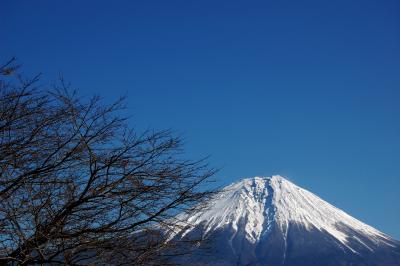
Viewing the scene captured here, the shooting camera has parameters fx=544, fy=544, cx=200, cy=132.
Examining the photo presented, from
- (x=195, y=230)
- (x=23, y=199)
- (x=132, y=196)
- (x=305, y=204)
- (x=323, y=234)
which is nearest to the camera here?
(x=23, y=199)

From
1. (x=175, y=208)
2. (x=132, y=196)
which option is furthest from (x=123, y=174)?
(x=175, y=208)

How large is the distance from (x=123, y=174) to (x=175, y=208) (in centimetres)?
64

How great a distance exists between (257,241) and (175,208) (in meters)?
116

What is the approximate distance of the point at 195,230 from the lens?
6.27 metres

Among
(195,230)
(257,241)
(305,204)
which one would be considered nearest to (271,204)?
(305,204)

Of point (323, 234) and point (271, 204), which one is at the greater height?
point (271, 204)

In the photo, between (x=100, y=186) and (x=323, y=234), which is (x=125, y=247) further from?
(x=323, y=234)

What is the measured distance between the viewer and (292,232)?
120875mm

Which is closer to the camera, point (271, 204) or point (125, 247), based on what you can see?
point (125, 247)

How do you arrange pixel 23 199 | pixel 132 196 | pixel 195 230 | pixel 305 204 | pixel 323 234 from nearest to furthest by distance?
pixel 23 199
pixel 132 196
pixel 195 230
pixel 323 234
pixel 305 204

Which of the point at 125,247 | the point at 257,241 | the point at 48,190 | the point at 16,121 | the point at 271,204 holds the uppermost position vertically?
the point at 271,204

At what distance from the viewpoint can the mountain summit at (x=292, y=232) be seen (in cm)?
10575

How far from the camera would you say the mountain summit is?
10575 cm

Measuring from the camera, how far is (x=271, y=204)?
14012cm
